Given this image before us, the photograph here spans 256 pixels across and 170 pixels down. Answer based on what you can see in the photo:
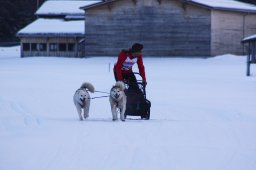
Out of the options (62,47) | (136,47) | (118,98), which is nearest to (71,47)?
(62,47)

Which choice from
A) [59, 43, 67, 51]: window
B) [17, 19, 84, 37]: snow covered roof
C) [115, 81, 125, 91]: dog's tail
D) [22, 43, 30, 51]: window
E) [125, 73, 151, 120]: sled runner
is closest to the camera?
[115, 81, 125, 91]: dog's tail

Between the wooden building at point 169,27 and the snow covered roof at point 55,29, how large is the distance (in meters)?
4.71

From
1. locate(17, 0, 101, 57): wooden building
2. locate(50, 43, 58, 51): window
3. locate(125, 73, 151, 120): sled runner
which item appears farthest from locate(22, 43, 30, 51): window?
locate(125, 73, 151, 120): sled runner

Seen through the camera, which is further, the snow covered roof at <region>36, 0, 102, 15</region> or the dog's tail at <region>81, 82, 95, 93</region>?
the snow covered roof at <region>36, 0, 102, 15</region>

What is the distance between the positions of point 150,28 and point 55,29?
39.0 ft

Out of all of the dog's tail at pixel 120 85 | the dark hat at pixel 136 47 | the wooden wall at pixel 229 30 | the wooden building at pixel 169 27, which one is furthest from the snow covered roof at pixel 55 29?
the dog's tail at pixel 120 85

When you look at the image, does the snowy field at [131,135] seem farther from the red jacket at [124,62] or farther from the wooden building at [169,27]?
the wooden building at [169,27]

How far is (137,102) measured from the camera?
564 inches

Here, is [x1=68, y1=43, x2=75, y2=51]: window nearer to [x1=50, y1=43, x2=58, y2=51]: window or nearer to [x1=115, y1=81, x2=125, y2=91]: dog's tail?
[x1=50, y1=43, x2=58, y2=51]: window

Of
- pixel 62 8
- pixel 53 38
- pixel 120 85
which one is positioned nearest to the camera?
pixel 120 85

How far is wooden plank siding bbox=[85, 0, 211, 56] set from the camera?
168 ft

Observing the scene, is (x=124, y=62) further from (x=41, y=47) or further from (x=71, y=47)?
(x=41, y=47)

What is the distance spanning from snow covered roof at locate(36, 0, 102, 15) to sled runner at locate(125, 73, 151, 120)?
53.4 meters

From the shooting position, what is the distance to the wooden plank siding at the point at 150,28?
5116cm
